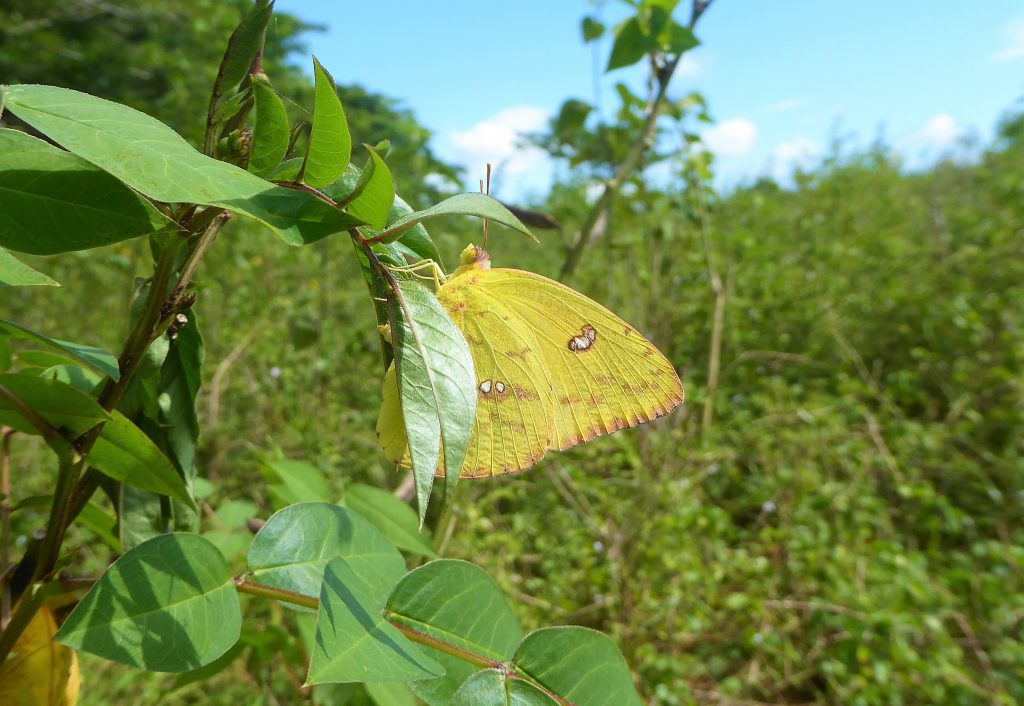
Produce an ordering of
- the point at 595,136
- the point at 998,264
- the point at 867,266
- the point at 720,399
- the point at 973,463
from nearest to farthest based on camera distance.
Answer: the point at 595,136 → the point at 973,463 → the point at 720,399 → the point at 998,264 → the point at 867,266

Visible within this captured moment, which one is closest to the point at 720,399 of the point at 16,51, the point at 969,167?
the point at 969,167

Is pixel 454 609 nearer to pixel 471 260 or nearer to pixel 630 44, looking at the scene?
pixel 471 260

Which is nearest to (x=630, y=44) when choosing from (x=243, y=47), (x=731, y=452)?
(x=243, y=47)

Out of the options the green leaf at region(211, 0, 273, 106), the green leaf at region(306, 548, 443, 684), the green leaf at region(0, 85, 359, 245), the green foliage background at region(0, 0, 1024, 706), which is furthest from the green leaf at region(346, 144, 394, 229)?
the green foliage background at region(0, 0, 1024, 706)

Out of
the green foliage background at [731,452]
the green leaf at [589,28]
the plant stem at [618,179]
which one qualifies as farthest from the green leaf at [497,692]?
the green leaf at [589,28]

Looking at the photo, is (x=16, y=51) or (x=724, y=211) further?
(x=16, y=51)

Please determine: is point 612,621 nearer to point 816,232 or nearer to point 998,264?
point 998,264

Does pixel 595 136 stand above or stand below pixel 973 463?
above
